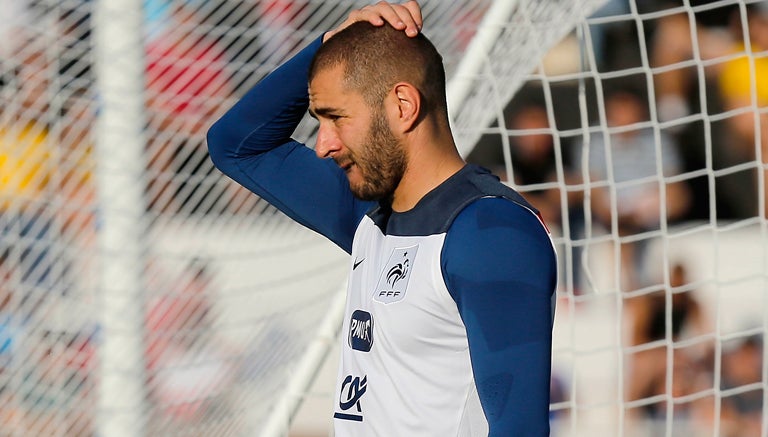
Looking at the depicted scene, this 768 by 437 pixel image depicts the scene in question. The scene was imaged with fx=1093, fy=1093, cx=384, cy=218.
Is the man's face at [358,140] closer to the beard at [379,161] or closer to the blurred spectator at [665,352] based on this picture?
the beard at [379,161]

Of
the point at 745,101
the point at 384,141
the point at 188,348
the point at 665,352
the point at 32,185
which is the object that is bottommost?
the point at 665,352

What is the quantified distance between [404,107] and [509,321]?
0.36 meters

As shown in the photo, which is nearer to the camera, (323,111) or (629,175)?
(323,111)

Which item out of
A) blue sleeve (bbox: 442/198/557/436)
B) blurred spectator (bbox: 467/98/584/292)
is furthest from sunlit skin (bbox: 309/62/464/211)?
blurred spectator (bbox: 467/98/584/292)

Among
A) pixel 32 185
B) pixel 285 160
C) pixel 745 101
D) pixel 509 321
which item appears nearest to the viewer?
pixel 509 321

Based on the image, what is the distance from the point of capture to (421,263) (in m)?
1.43

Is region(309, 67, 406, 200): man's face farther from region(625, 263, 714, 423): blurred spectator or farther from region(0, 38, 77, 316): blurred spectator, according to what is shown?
region(625, 263, 714, 423): blurred spectator

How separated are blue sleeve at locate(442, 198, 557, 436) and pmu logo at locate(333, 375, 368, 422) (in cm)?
24

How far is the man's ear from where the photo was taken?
1496 millimetres

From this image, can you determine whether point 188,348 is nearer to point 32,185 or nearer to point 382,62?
point 32,185

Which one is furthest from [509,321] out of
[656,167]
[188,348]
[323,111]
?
[656,167]

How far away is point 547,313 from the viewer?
1.33m

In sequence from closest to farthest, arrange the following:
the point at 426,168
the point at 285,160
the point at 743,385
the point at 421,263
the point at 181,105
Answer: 1. the point at 421,263
2. the point at 426,168
3. the point at 285,160
4. the point at 181,105
5. the point at 743,385

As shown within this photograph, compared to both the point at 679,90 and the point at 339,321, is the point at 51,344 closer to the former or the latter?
the point at 339,321
